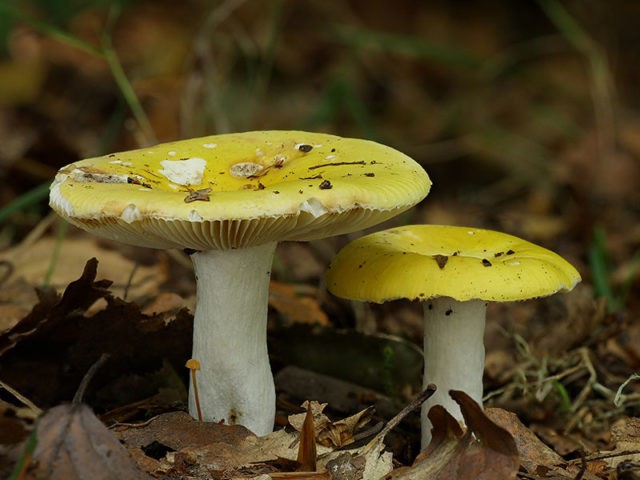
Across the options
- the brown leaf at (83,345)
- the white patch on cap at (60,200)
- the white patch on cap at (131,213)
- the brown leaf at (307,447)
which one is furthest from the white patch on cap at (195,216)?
the brown leaf at (83,345)

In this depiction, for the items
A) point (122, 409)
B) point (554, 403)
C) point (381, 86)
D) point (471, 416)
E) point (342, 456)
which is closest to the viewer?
point (471, 416)

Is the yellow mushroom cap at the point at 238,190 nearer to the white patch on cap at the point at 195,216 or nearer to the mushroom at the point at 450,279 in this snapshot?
the white patch on cap at the point at 195,216

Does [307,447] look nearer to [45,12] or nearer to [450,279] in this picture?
[450,279]

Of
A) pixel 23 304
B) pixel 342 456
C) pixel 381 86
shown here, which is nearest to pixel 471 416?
pixel 342 456

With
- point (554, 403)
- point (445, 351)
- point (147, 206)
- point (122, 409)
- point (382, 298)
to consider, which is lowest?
point (554, 403)

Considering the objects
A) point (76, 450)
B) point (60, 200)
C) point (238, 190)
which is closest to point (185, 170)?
point (238, 190)

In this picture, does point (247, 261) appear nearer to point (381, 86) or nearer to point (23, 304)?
point (23, 304)
